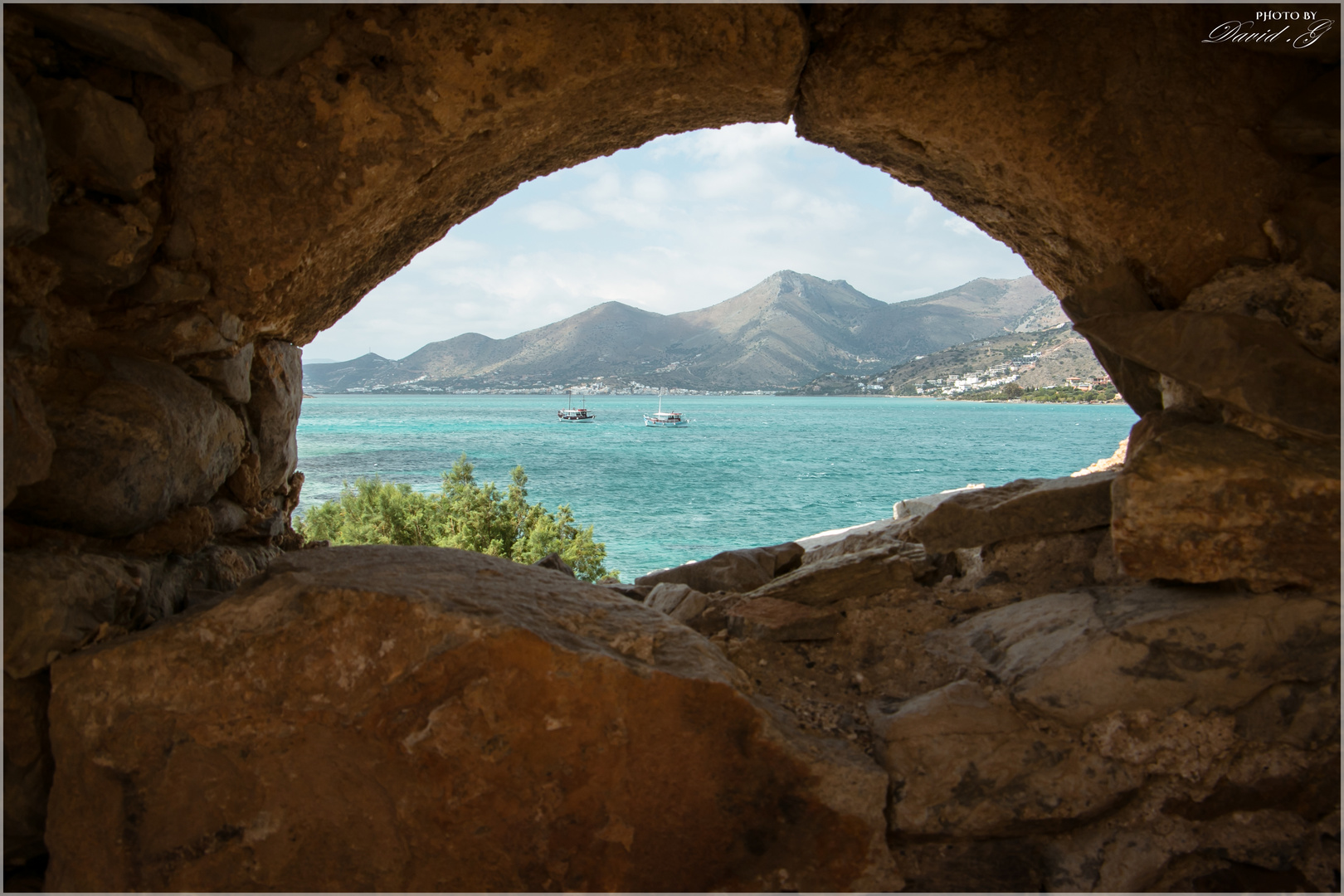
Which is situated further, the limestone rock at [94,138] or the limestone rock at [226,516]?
the limestone rock at [226,516]

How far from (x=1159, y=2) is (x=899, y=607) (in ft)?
7.84

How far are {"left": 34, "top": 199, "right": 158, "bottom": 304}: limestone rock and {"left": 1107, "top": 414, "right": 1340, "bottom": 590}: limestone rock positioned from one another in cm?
319

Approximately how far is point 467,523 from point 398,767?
41.7 feet

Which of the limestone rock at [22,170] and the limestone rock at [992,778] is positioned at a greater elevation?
the limestone rock at [22,170]

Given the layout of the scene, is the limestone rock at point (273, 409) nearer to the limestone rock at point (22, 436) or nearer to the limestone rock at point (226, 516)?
the limestone rock at point (226, 516)

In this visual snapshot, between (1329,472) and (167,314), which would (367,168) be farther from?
(1329,472)

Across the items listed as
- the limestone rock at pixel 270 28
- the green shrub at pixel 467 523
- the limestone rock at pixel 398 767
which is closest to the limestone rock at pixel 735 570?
the limestone rock at pixel 398 767

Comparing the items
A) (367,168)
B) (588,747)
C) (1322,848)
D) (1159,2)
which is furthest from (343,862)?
(1159,2)

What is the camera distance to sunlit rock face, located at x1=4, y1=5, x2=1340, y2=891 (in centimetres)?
204

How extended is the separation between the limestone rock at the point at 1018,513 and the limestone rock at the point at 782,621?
65cm

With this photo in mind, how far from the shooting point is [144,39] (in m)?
2.01

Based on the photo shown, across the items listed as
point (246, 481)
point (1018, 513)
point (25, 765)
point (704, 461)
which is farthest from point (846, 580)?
point (704, 461)

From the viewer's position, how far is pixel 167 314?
7.99 ft

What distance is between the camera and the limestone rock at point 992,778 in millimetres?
2242
